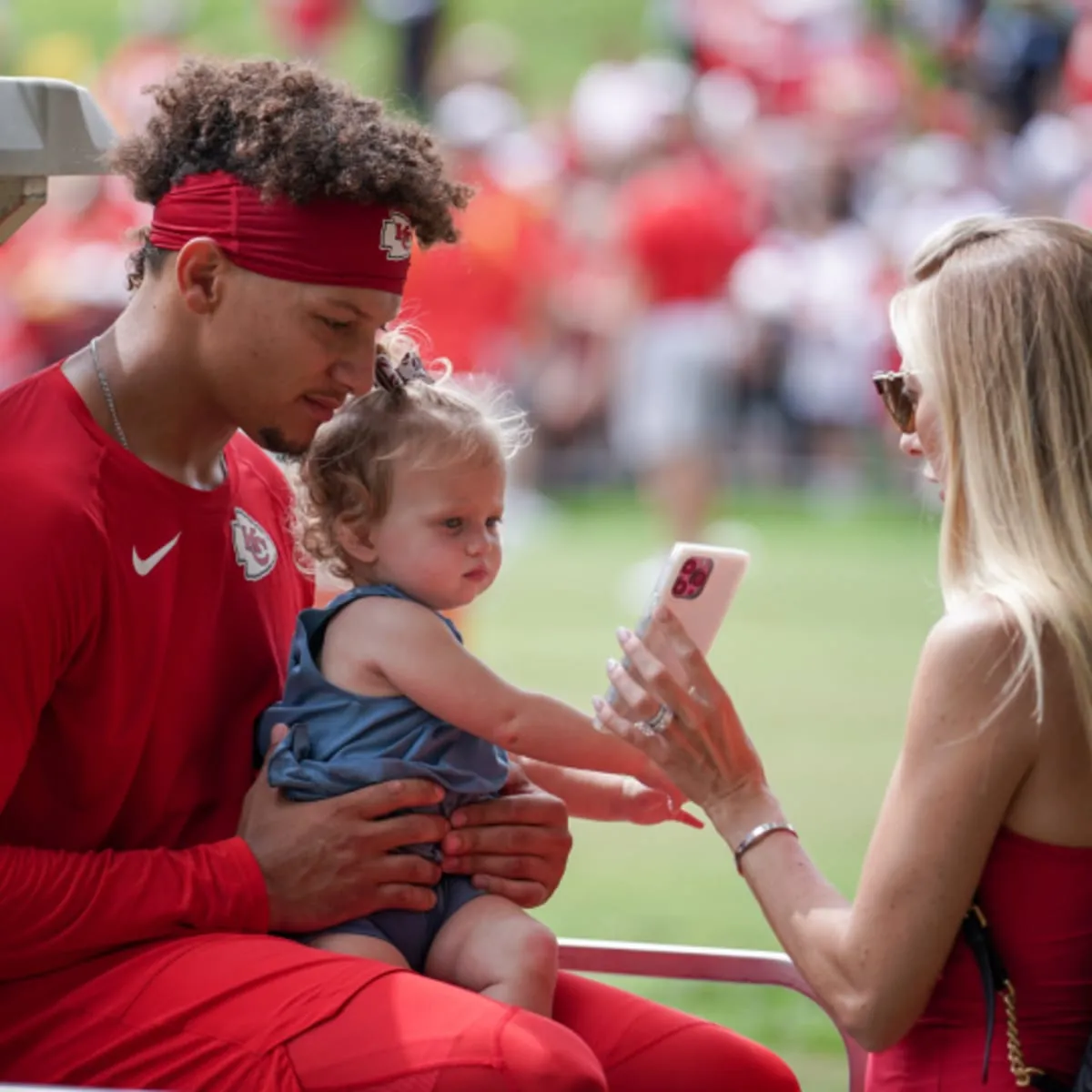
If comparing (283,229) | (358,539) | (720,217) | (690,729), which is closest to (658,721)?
(690,729)

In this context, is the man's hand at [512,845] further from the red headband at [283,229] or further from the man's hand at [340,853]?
the red headband at [283,229]

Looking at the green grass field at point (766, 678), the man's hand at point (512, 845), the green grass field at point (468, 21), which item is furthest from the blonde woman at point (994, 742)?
the green grass field at point (468, 21)

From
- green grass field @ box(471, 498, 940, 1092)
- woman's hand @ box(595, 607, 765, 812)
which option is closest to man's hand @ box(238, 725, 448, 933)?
woman's hand @ box(595, 607, 765, 812)

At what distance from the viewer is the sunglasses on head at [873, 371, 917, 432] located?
2.34m

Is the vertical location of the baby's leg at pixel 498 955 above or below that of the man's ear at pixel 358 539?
below

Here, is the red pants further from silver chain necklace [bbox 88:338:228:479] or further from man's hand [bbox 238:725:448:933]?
silver chain necklace [bbox 88:338:228:479]

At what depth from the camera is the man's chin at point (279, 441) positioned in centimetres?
255

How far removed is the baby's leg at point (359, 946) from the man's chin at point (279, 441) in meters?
0.66

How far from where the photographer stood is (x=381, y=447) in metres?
2.66

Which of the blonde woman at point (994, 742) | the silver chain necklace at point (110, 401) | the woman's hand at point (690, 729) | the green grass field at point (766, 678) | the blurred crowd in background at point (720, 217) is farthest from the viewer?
the blurred crowd in background at point (720, 217)

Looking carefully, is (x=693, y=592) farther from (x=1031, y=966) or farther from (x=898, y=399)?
(x=1031, y=966)

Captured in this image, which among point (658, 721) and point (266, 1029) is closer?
point (266, 1029)

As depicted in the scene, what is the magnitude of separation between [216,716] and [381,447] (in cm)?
45

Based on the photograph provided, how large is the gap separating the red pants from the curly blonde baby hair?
0.64 m
